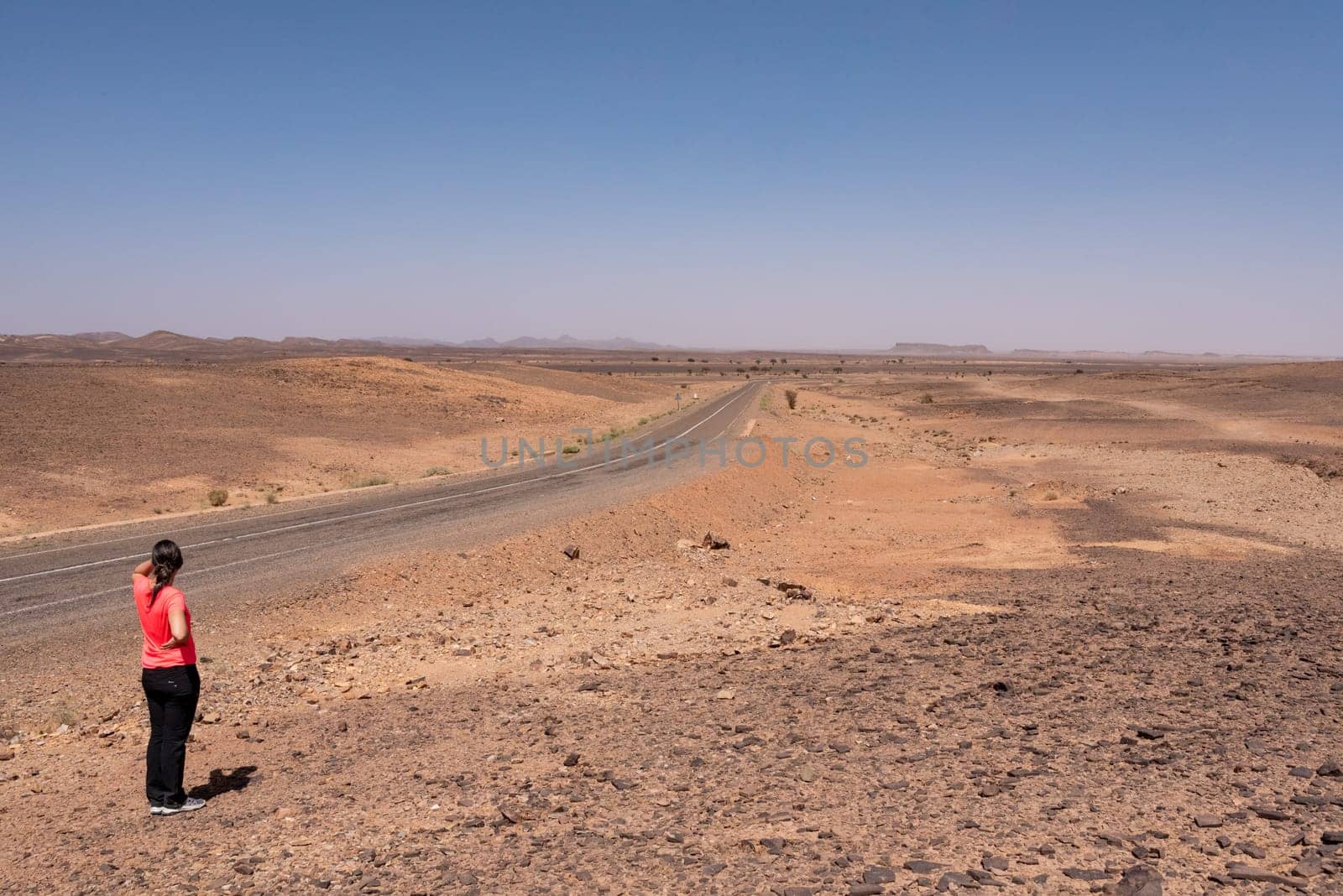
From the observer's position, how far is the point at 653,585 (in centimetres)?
1461

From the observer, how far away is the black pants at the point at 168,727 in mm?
6711

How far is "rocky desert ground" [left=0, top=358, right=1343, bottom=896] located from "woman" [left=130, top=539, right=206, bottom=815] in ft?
0.99

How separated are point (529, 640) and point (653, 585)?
11.5ft

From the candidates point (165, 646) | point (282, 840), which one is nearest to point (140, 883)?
point (282, 840)

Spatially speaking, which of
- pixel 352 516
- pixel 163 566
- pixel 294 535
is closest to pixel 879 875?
pixel 163 566

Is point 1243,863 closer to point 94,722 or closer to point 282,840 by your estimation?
point 282,840

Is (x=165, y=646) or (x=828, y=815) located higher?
(x=165, y=646)

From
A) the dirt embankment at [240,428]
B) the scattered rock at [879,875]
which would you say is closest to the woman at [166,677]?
the scattered rock at [879,875]

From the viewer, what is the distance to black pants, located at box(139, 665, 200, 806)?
671 centimetres

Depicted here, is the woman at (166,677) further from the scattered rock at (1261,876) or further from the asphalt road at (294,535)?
the scattered rock at (1261,876)

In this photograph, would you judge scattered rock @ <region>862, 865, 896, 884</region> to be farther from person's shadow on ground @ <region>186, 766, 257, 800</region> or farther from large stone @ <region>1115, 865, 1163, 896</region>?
person's shadow on ground @ <region>186, 766, 257, 800</region>

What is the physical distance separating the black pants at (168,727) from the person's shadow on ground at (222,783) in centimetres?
18

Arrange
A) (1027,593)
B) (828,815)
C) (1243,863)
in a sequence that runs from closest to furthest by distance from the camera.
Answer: (1243,863)
(828,815)
(1027,593)

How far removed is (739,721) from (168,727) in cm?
462
